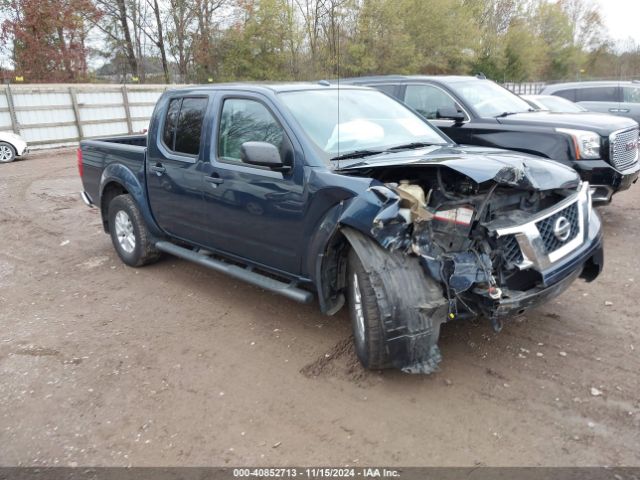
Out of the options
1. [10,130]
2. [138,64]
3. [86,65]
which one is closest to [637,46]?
[138,64]

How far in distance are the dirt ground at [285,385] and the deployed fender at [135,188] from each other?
646 mm

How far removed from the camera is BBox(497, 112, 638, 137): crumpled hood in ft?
20.6

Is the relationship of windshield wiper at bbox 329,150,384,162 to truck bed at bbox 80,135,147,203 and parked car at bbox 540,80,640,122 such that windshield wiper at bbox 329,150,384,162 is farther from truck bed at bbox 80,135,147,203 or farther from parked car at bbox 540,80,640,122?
parked car at bbox 540,80,640,122

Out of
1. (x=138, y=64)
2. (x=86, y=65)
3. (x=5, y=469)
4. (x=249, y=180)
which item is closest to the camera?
(x=5, y=469)

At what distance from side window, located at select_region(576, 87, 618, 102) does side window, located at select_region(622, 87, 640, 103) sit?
11.7 inches

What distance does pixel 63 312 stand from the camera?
4879 millimetres

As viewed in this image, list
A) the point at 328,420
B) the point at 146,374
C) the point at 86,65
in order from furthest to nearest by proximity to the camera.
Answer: the point at 86,65 → the point at 146,374 → the point at 328,420

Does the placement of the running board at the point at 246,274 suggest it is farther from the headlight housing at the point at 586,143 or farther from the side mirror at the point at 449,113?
the headlight housing at the point at 586,143

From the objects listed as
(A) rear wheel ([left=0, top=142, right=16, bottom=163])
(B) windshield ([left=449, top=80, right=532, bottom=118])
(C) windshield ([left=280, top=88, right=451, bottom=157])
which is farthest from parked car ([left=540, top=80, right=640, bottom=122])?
(A) rear wheel ([left=0, top=142, right=16, bottom=163])

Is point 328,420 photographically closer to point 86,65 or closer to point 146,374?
point 146,374

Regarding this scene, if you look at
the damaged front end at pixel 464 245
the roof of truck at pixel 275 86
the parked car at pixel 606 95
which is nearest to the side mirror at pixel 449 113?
the roof of truck at pixel 275 86

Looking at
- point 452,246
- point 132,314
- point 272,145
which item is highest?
point 272,145

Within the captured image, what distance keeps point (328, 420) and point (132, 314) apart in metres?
2.44

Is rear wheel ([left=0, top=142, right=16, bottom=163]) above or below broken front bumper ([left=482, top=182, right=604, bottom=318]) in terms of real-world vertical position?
below
